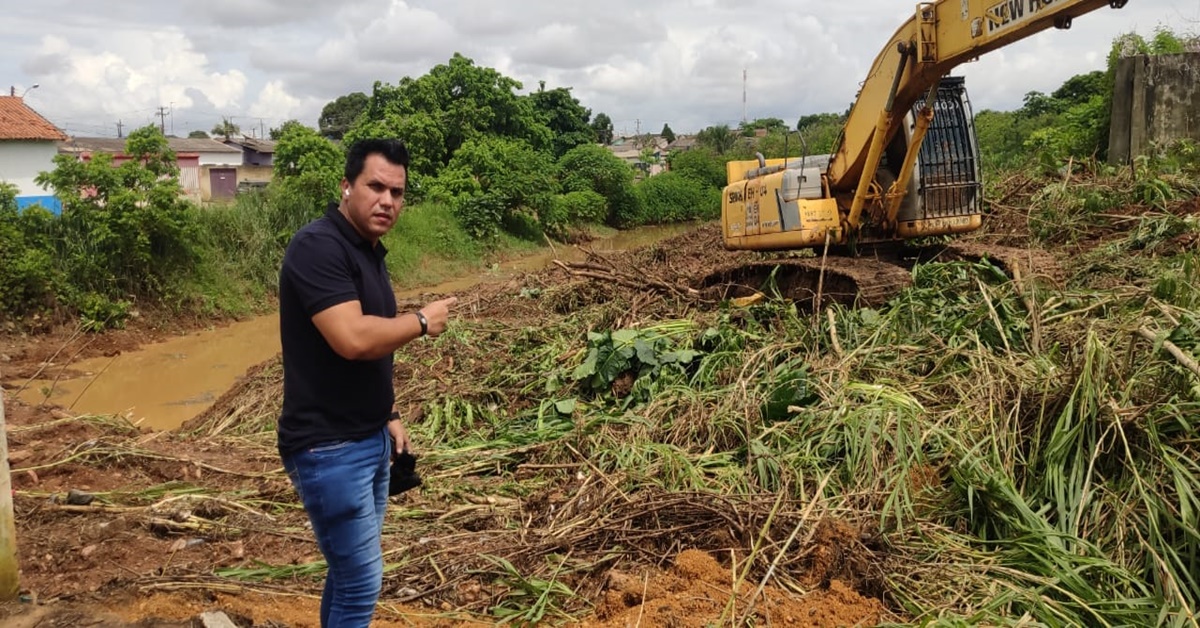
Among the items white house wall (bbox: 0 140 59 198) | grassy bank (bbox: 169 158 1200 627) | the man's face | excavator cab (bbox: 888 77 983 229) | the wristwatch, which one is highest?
white house wall (bbox: 0 140 59 198)

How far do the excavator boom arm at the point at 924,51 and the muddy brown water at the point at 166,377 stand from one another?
5.03 metres

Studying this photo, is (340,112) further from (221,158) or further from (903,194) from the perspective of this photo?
(903,194)

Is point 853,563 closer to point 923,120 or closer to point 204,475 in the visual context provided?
point 204,475

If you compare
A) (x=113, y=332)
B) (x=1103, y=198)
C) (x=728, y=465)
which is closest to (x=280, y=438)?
(x=728, y=465)

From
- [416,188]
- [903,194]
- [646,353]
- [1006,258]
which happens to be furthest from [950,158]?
[416,188]

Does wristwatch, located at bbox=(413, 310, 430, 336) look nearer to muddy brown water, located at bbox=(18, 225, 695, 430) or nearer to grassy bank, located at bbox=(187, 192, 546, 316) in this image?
muddy brown water, located at bbox=(18, 225, 695, 430)

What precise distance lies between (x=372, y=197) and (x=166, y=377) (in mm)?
9900

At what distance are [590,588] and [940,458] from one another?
204 centimetres

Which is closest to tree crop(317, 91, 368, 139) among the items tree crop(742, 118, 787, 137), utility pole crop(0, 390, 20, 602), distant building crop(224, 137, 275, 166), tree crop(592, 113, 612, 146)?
distant building crop(224, 137, 275, 166)

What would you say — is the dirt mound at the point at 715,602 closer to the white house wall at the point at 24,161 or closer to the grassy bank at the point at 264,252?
the grassy bank at the point at 264,252

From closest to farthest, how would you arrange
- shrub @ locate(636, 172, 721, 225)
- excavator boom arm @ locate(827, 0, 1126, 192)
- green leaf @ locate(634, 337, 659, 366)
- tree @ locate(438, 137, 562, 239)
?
excavator boom arm @ locate(827, 0, 1126, 192)
green leaf @ locate(634, 337, 659, 366)
tree @ locate(438, 137, 562, 239)
shrub @ locate(636, 172, 721, 225)

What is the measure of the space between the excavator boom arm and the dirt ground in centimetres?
389

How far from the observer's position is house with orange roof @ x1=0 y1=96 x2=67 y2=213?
1067 inches

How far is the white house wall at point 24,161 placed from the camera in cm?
2714
